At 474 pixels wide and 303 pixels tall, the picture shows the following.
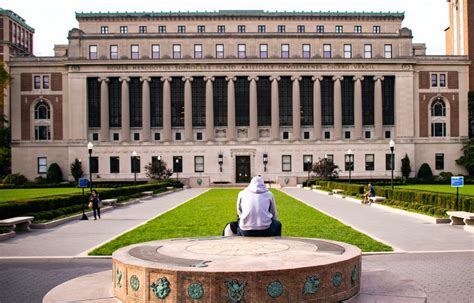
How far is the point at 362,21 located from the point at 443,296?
8398 centimetres

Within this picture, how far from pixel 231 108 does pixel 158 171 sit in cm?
1579

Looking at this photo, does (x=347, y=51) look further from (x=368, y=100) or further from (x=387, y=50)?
(x=368, y=100)

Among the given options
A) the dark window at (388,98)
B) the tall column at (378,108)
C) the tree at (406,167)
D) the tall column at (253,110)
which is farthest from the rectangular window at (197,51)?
the tree at (406,167)

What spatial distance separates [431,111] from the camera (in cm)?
8550

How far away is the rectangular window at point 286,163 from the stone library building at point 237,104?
0.49 feet

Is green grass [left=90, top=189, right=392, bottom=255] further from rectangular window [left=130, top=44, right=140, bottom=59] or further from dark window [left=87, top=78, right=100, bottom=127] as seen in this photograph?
rectangular window [left=130, top=44, right=140, bottom=59]

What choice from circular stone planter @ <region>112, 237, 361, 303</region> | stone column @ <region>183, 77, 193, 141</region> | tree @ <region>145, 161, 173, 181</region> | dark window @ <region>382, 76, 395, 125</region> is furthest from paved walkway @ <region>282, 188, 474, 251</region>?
dark window @ <region>382, 76, 395, 125</region>

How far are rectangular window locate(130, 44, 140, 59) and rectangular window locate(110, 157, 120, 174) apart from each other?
15949mm

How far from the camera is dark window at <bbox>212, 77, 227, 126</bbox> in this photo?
283ft

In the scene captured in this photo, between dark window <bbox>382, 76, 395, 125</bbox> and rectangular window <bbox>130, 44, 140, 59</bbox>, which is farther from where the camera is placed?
rectangular window <bbox>130, 44, 140, 59</bbox>

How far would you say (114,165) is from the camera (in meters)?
84.0

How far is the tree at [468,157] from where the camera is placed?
82.3 m

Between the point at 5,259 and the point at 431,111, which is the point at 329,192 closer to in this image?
the point at 431,111

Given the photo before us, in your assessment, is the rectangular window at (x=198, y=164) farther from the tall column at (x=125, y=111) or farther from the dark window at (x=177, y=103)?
the tall column at (x=125, y=111)
